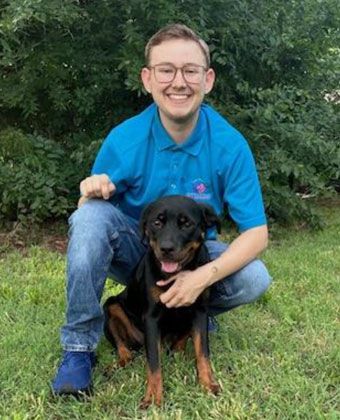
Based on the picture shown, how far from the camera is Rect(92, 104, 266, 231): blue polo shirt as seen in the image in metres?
3.29

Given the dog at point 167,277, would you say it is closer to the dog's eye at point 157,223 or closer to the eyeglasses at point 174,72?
the dog's eye at point 157,223

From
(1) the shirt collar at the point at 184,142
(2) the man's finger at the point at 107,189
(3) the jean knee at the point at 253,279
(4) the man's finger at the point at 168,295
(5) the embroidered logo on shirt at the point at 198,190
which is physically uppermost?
(1) the shirt collar at the point at 184,142

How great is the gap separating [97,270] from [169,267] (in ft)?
1.11

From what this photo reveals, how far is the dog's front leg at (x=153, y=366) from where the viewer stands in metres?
2.92

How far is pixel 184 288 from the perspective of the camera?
303 centimetres

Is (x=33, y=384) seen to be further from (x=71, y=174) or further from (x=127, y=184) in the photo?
(x=71, y=174)

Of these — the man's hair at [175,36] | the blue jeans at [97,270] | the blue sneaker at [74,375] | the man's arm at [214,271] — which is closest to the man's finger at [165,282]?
the man's arm at [214,271]

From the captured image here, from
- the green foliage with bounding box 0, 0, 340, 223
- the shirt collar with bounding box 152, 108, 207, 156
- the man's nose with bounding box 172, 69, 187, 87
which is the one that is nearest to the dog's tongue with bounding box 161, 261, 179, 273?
the shirt collar with bounding box 152, 108, 207, 156

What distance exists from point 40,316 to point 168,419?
4.96 feet

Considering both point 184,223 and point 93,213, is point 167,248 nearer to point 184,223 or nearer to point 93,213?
point 184,223

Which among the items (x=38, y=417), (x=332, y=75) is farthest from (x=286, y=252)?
(x=38, y=417)

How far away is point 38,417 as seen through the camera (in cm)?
283

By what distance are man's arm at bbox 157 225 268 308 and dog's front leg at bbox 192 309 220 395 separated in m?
0.13

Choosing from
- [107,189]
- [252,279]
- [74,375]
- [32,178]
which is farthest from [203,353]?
[32,178]
